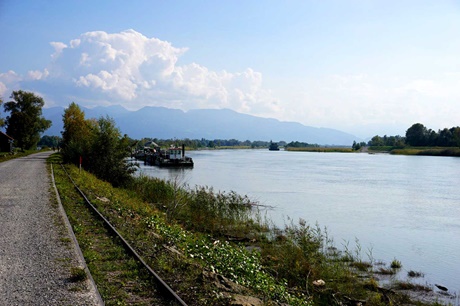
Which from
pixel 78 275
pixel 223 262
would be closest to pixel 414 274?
pixel 223 262

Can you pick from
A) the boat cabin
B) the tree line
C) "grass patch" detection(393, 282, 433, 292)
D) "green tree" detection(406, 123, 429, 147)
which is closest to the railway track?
"grass patch" detection(393, 282, 433, 292)

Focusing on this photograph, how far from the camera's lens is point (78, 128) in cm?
5494

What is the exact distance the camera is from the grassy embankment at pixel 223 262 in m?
7.88

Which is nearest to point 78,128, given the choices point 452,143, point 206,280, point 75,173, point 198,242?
point 75,173

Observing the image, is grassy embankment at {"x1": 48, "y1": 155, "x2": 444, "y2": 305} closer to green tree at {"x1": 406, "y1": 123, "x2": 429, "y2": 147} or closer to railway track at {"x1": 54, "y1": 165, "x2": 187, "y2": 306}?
railway track at {"x1": 54, "y1": 165, "x2": 187, "y2": 306}

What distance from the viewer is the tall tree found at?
8419 cm

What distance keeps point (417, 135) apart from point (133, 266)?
131065 millimetres

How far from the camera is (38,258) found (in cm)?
895

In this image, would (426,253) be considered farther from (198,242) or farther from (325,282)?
(198,242)

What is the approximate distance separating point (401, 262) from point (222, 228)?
23.4 feet

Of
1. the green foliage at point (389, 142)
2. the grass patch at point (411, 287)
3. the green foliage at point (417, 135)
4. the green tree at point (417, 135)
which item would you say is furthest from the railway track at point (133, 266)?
the green foliage at point (389, 142)

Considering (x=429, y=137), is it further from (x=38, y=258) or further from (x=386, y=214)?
(x=38, y=258)

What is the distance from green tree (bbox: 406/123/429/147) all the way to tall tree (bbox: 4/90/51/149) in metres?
101

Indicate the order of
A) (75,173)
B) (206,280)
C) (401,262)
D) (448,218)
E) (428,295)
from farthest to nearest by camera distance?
(75,173)
(448,218)
(401,262)
(428,295)
(206,280)
